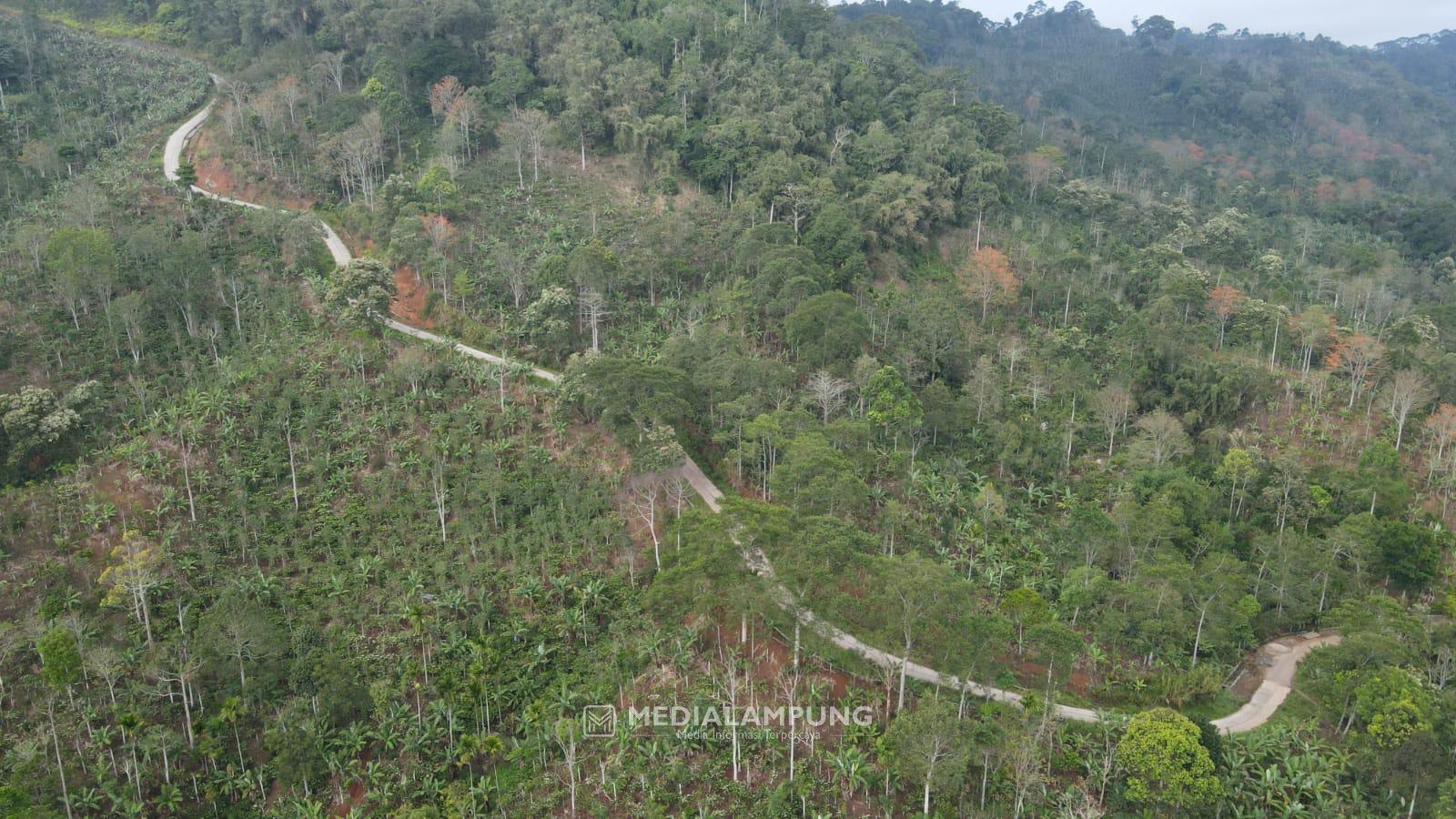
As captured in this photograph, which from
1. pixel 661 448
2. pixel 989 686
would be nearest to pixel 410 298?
pixel 661 448

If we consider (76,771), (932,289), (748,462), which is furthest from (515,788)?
(932,289)

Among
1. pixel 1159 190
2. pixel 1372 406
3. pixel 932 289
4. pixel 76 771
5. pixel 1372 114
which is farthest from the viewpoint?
pixel 1372 114

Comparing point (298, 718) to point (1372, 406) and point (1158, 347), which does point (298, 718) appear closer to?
point (1158, 347)

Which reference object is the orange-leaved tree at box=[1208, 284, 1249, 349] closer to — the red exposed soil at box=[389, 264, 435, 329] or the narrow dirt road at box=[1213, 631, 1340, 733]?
the narrow dirt road at box=[1213, 631, 1340, 733]

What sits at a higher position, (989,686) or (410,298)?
(410,298)

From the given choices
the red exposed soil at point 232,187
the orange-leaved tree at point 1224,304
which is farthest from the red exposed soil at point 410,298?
the orange-leaved tree at point 1224,304

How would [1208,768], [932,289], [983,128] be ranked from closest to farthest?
[1208,768] → [932,289] → [983,128]

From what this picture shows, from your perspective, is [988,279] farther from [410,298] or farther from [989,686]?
[410,298]

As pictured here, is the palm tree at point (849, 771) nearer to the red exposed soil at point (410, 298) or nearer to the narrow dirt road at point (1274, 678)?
the narrow dirt road at point (1274, 678)
